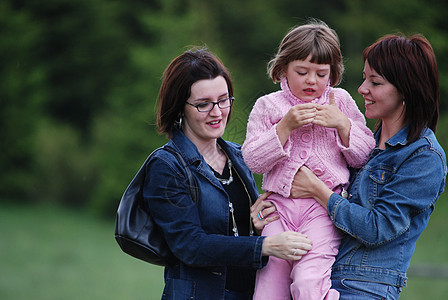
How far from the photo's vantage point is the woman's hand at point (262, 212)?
9.20 ft

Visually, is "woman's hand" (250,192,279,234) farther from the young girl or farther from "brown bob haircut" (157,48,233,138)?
"brown bob haircut" (157,48,233,138)

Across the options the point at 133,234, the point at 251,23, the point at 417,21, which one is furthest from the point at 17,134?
the point at 133,234

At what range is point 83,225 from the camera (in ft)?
57.0

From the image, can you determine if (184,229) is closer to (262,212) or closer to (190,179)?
(190,179)

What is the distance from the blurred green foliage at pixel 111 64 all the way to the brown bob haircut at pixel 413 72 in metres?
11.6

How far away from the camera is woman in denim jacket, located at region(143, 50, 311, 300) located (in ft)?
8.70

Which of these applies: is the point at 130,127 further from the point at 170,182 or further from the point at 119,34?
the point at 170,182

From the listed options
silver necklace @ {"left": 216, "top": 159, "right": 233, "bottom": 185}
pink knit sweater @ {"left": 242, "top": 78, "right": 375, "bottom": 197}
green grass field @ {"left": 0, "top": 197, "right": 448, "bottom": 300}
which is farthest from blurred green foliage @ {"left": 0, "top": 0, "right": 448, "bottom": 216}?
pink knit sweater @ {"left": 242, "top": 78, "right": 375, "bottom": 197}

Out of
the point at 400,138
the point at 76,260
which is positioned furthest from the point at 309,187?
the point at 76,260

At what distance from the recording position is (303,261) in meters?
2.62

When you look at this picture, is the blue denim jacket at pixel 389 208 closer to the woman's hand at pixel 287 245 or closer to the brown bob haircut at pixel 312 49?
the woman's hand at pixel 287 245

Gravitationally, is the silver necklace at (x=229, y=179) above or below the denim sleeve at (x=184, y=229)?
above

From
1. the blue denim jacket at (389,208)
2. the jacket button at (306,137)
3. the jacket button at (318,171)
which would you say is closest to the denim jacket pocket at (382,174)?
the blue denim jacket at (389,208)

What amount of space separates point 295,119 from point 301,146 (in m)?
0.23
